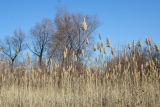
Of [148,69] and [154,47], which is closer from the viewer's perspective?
[154,47]

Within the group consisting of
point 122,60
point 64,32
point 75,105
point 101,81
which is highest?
point 64,32

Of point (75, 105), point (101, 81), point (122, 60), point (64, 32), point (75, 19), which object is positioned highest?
point (75, 19)

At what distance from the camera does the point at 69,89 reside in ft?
17.7

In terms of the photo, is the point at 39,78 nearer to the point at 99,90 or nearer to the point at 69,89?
the point at 69,89

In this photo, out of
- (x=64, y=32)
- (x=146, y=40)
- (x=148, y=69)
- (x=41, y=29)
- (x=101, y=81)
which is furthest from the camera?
(x=41, y=29)

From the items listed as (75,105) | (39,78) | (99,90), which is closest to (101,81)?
(99,90)

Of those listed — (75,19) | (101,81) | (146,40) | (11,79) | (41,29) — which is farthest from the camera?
(41,29)

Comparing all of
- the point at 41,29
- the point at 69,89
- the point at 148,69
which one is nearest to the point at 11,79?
the point at 69,89

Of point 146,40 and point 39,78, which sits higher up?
point 146,40

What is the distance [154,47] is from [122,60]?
2.64ft

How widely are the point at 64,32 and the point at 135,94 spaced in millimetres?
21102

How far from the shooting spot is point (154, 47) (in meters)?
4.64

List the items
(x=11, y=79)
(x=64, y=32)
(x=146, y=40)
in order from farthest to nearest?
(x=64, y=32) < (x=11, y=79) < (x=146, y=40)

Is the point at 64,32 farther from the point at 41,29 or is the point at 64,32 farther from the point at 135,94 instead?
the point at 135,94
